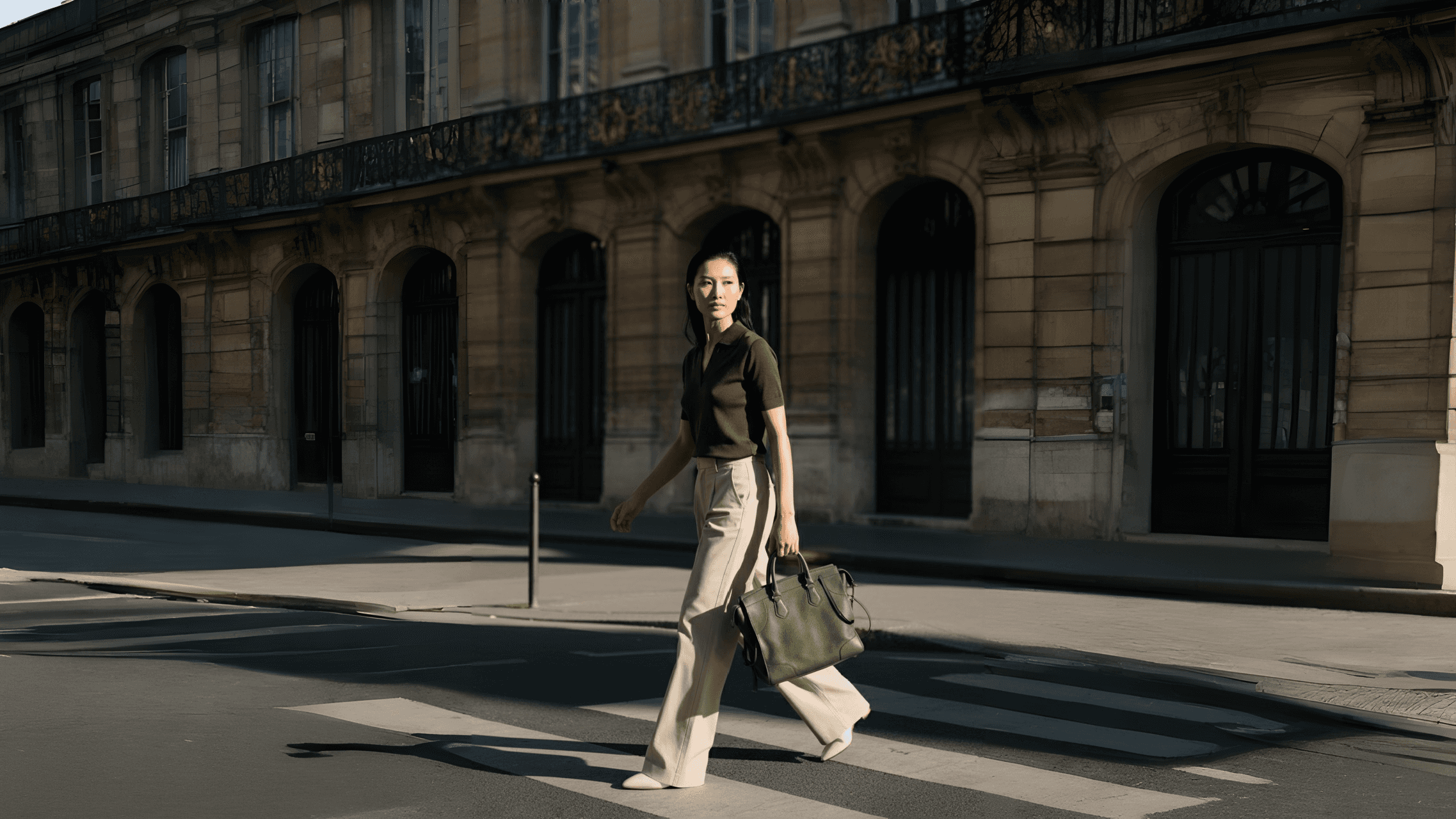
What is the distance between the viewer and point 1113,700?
6707 millimetres

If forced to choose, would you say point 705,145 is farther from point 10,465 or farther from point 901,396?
point 10,465

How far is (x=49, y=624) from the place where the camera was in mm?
9438

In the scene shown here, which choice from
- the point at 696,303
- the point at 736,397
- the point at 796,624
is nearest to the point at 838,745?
the point at 796,624

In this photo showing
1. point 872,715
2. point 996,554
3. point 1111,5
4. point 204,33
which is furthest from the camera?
point 204,33

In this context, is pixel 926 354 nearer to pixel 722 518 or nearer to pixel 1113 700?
pixel 1113 700

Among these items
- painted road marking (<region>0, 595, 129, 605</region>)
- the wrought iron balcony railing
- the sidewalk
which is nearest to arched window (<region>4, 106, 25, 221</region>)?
the wrought iron balcony railing

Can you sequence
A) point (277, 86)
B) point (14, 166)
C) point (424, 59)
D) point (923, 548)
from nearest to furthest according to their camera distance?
point (923, 548), point (424, 59), point (277, 86), point (14, 166)

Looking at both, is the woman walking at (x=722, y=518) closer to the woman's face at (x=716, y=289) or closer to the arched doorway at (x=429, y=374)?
the woman's face at (x=716, y=289)

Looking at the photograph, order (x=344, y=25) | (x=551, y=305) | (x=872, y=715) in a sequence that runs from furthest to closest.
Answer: (x=344, y=25) < (x=551, y=305) < (x=872, y=715)

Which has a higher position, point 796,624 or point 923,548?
point 796,624

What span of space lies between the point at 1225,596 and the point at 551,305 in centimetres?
1431

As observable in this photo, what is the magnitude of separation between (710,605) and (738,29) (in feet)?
55.6

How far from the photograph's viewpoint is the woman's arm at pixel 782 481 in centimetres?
480

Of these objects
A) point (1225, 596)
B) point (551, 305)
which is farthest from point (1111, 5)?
point (551, 305)
